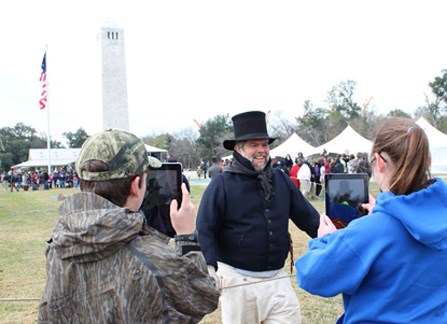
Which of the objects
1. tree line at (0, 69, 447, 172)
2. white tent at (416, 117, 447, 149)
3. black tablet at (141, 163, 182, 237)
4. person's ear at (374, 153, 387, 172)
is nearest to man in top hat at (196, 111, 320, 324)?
black tablet at (141, 163, 182, 237)

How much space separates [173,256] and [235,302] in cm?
175

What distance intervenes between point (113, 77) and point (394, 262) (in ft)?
103

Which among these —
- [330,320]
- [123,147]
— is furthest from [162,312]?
[330,320]

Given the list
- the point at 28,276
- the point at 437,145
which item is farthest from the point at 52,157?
the point at 28,276

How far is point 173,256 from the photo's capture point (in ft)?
4.92

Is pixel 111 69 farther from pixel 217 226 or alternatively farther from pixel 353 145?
pixel 217 226

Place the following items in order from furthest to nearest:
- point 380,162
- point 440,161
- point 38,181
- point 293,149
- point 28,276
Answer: point 38,181 < point 440,161 < point 293,149 < point 28,276 < point 380,162

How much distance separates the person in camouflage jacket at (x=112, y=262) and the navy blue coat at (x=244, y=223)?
1.48m

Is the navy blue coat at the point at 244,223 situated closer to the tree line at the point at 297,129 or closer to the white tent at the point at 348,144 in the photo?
the white tent at the point at 348,144

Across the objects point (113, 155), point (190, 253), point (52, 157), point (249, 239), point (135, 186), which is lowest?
point (249, 239)

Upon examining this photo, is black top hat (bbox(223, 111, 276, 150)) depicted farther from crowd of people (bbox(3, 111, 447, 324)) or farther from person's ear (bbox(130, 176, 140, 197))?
person's ear (bbox(130, 176, 140, 197))

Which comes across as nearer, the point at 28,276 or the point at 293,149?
the point at 28,276

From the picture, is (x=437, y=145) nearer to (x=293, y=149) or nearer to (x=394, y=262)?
(x=293, y=149)

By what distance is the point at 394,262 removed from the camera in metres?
1.52
